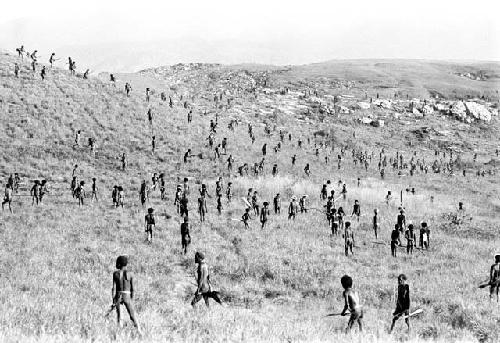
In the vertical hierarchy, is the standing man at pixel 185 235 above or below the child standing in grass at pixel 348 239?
above

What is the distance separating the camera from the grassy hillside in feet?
34.9

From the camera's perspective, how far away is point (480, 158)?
7025cm

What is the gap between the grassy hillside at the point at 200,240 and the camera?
10633mm

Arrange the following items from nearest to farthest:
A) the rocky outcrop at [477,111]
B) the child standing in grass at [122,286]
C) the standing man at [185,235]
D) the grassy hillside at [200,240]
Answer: the child standing in grass at [122,286], the grassy hillside at [200,240], the standing man at [185,235], the rocky outcrop at [477,111]

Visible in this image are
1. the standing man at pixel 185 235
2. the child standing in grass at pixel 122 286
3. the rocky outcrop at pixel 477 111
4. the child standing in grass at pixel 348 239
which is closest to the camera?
the child standing in grass at pixel 122 286

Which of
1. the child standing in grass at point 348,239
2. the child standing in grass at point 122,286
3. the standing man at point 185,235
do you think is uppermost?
the child standing in grass at point 122,286

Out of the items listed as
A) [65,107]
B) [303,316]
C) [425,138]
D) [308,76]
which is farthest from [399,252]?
[308,76]

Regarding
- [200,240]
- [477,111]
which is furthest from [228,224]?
[477,111]

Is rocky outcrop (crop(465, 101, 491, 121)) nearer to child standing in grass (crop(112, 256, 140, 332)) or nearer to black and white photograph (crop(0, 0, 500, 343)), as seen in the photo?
black and white photograph (crop(0, 0, 500, 343))

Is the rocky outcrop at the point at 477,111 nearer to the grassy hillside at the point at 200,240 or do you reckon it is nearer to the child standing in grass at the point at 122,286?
the grassy hillside at the point at 200,240

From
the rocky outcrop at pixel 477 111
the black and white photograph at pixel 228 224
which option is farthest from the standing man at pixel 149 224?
the rocky outcrop at pixel 477 111

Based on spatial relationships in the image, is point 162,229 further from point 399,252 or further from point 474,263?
point 474,263

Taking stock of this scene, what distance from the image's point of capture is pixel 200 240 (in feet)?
70.8

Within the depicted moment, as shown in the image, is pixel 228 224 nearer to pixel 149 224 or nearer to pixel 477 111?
pixel 149 224
